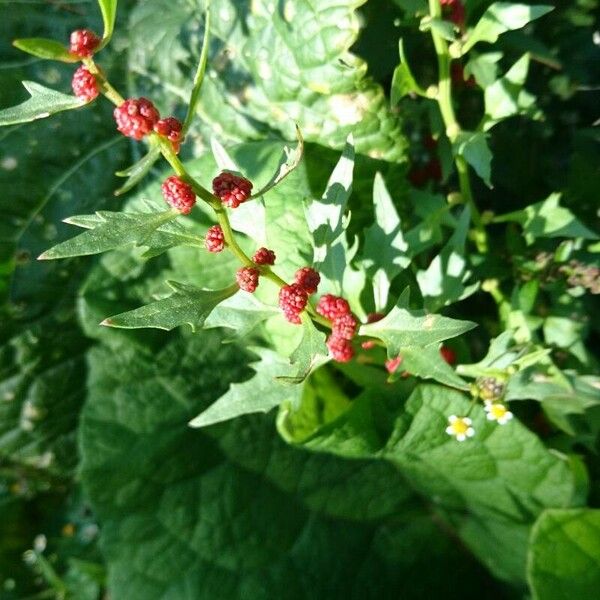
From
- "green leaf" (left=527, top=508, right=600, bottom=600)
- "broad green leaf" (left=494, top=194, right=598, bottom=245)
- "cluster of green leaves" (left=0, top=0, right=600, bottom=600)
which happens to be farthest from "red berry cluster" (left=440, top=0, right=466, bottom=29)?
"green leaf" (left=527, top=508, right=600, bottom=600)

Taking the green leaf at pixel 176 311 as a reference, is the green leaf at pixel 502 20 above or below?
above

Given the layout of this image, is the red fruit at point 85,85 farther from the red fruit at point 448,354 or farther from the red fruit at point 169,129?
the red fruit at point 448,354

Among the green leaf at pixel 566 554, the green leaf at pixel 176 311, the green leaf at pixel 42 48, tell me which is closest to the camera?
the green leaf at pixel 42 48

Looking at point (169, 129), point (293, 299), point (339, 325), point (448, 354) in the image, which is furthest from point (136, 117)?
point (448, 354)

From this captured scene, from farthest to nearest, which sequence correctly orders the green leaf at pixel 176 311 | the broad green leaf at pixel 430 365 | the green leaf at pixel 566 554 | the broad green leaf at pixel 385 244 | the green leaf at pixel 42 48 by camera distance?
the green leaf at pixel 566 554
the broad green leaf at pixel 385 244
the broad green leaf at pixel 430 365
the green leaf at pixel 176 311
the green leaf at pixel 42 48

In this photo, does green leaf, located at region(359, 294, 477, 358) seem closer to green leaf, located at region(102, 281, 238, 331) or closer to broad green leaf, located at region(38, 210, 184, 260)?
green leaf, located at region(102, 281, 238, 331)

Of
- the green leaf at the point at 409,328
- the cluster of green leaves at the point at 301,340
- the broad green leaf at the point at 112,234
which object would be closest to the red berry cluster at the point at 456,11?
the cluster of green leaves at the point at 301,340
